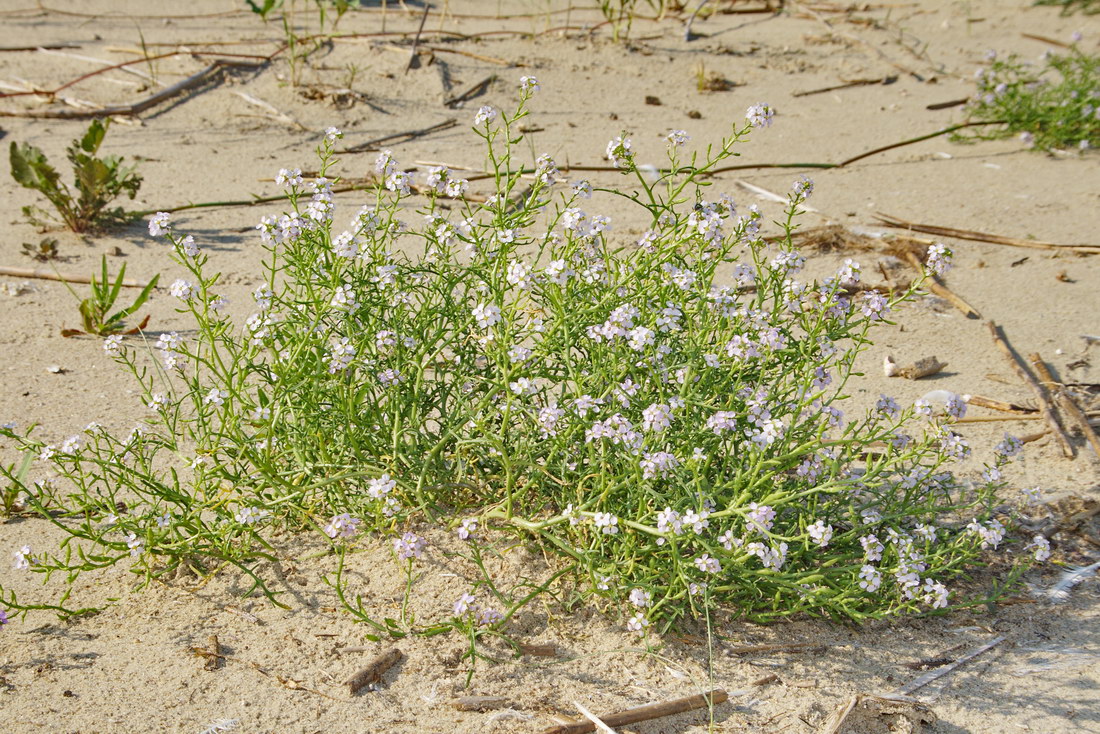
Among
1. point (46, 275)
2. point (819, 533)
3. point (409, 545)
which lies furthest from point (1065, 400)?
point (46, 275)

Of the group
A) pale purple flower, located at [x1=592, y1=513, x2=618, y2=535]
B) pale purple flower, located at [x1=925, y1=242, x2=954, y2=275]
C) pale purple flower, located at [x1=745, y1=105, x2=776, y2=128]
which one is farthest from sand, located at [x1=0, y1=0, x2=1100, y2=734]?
pale purple flower, located at [x1=745, y1=105, x2=776, y2=128]

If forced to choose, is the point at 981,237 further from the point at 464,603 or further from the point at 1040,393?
the point at 464,603

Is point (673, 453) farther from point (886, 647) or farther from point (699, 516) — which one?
point (886, 647)

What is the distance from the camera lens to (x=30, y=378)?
157 inches

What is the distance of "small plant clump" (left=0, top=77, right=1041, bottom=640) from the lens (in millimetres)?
2670

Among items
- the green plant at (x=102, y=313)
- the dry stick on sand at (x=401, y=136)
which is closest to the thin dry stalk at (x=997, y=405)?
the green plant at (x=102, y=313)

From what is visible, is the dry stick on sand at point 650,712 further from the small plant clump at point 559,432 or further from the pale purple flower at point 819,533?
the pale purple flower at point 819,533

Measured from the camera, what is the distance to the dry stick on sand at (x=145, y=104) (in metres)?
6.32

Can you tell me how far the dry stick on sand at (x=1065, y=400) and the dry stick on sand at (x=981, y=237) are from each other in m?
1.18

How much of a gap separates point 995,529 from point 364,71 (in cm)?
570

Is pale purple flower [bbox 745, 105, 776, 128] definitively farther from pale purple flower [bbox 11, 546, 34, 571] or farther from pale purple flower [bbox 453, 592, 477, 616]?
pale purple flower [bbox 11, 546, 34, 571]

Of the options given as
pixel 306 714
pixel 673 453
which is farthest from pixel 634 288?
pixel 306 714

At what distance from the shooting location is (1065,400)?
399cm

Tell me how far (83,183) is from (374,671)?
3471 mm
